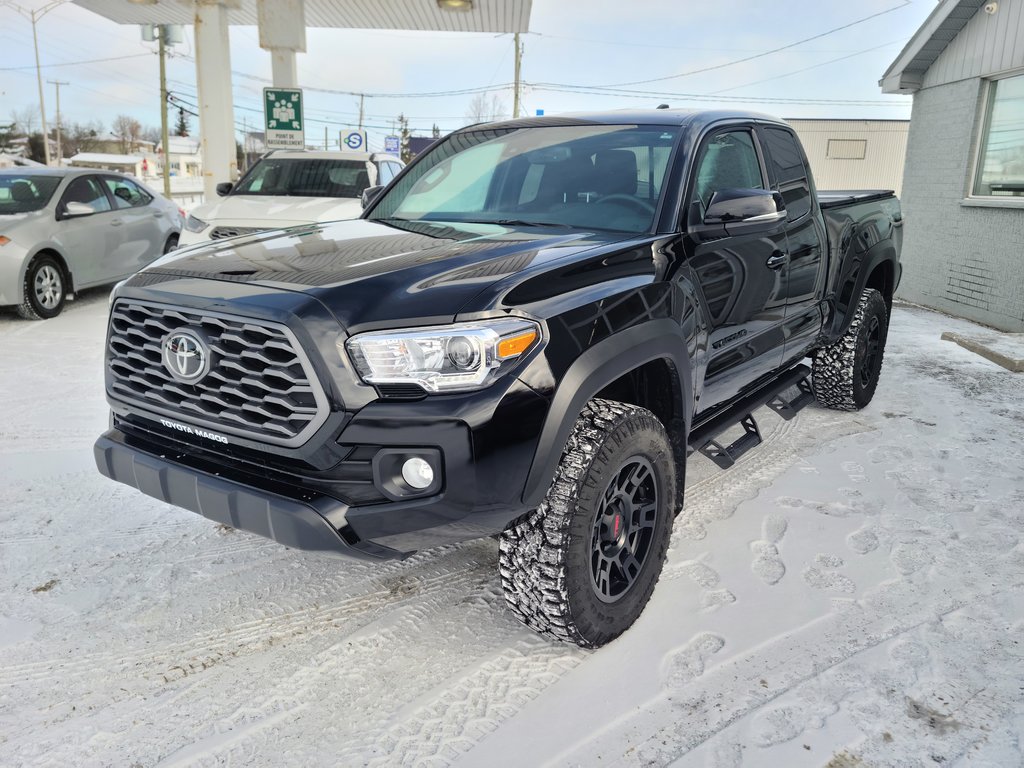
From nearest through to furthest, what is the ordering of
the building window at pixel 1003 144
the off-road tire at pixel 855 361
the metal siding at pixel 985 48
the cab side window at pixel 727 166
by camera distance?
the cab side window at pixel 727 166 → the off-road tire at pixel 855 361 → the metal siding at pixel 985 48 → the building window at pixel 1003 144

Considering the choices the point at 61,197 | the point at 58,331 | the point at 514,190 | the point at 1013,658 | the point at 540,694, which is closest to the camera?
the point at 540,694

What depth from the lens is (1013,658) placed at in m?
2.75

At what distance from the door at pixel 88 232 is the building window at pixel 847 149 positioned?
2375 cm

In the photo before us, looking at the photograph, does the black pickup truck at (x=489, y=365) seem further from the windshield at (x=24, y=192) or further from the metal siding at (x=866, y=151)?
the metal siding at (x=866, y=151)

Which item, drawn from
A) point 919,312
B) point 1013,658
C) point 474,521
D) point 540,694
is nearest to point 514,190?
point 474,521

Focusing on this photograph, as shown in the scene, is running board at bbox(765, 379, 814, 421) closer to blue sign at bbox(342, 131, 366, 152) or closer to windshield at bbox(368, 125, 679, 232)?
windshield at bbox(368, 125, 679, 232)

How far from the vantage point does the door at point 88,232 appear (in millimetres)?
8672

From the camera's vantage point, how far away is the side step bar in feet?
11.8

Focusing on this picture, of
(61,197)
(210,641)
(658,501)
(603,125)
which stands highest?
(603,125)

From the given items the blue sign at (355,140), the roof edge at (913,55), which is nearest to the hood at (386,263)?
the roof edge at (913,55)

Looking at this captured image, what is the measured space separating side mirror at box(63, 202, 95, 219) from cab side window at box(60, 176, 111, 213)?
0.11 metres

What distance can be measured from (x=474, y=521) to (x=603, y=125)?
7.06 feet

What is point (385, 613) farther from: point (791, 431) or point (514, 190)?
point (791, 431)

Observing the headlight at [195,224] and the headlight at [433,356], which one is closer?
the headlight at [433,356]
